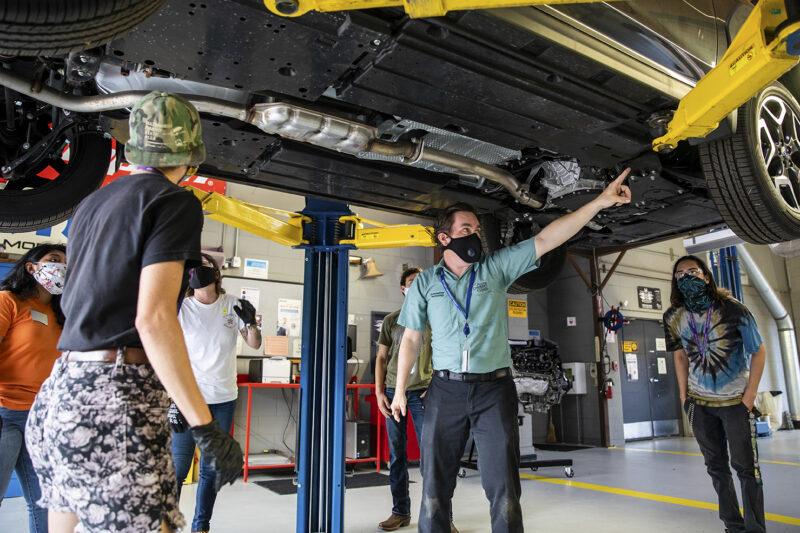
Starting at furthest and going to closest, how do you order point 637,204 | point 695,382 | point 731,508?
1. point 637,204
2. point 695,382
3. point 731,508

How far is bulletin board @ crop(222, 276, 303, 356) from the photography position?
22.3 ft

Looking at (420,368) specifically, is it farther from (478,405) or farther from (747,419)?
(747,419)

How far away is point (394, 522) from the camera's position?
354 centimetres

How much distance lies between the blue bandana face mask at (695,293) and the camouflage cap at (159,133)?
3.11m

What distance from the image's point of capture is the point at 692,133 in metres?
2.46

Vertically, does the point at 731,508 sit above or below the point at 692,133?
below

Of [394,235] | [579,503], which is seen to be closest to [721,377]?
[579,503]

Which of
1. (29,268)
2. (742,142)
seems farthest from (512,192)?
(29,268)

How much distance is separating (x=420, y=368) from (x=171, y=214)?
9.13 feet

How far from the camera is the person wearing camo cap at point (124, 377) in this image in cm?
107

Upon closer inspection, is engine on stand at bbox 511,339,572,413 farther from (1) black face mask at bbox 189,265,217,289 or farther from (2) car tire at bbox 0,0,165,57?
(2) car tire at bbox 0,0,165,57

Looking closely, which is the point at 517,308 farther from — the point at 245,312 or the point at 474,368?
the point at 474,368

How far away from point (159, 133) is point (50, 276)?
1716 mm

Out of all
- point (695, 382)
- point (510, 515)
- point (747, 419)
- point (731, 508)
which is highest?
point (695, 382)
